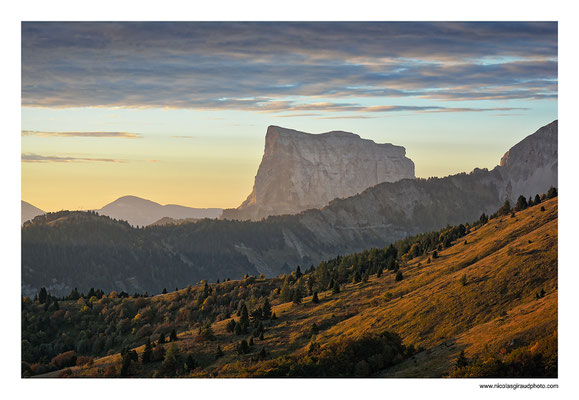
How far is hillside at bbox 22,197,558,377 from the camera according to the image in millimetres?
83688

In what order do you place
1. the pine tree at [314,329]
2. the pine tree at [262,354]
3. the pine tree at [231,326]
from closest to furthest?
the pine tree at [262,354] < the pine tree at [314,329] < the pine tree at [231,326]

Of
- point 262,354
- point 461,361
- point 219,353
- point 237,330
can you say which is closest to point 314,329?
point 237,330

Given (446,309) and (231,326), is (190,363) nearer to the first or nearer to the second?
(231,326)

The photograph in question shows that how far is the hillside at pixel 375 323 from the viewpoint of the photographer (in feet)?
275

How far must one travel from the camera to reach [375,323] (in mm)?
109000

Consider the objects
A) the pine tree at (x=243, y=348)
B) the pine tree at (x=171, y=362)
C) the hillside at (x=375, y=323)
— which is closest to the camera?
the hillside at (x=375, y=323)

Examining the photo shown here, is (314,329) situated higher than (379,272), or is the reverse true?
(379,272)

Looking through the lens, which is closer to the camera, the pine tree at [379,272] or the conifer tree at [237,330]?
the conifer tree at [237,330]

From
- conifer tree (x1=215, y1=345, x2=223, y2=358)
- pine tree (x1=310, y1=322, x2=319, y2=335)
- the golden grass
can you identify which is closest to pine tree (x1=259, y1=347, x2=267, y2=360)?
the golden grass

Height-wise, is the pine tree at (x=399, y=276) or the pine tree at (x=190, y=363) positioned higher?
the pine tree at (x=399, y=276)

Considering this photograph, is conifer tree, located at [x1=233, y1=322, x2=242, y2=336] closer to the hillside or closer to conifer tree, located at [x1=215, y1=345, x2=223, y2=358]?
the hillside

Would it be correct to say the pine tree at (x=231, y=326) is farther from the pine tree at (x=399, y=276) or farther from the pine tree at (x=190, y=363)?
the pine tree at (x=399, y=276)

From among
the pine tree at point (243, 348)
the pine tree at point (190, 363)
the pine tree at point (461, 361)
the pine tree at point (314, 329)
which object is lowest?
the pine tree at point (190, 363)

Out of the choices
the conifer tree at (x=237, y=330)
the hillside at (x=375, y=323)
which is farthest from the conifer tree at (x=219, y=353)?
the conifer tree at (x=237, y=330)
